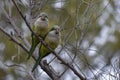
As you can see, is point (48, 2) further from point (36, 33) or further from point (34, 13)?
point (36, 33)

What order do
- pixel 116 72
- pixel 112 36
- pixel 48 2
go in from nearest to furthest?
1. pixel 116 72
2. pixel 48 2
3. pixel 112 36

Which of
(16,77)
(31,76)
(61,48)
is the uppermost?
(61,48)

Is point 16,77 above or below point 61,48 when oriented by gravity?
below

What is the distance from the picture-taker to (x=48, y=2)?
5.25 m

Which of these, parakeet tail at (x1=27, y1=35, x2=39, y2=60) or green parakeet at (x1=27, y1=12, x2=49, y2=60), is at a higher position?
green parakeet at (x1=27, y1=12, x2=49, y2=60)

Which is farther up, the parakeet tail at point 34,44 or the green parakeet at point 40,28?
the green parakeet at point 40,28

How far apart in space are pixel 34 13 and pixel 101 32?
520 cm

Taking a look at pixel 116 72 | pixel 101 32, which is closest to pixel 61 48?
pixel 116 72

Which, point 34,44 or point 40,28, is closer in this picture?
point 34,44

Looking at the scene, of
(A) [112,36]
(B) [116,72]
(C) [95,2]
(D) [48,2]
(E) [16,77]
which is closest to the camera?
(B) [116,72]

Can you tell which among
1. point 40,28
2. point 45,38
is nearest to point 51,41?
point 45,38

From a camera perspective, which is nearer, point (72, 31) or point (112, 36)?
point (72, 31)

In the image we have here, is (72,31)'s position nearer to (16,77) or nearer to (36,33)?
(36,33)

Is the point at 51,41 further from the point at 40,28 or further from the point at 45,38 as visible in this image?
the point at 40,28
